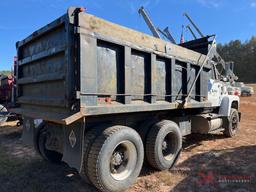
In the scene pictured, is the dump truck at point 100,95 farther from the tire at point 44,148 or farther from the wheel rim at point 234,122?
the wheel rim at point 234,122

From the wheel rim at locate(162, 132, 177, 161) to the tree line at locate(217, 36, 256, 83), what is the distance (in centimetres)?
6135

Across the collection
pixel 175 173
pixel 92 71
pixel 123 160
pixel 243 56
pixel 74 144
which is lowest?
pixel 175 173

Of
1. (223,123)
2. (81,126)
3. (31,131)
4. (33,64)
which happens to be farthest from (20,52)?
(223,123)

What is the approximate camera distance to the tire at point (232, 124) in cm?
790

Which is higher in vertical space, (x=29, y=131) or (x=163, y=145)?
(x=29, y=131)

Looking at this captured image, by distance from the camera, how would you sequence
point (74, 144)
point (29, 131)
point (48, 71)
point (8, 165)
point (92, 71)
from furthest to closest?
point (8, 165), point (29, 131), point (48, 71), point (74, 144), point (92, 71)

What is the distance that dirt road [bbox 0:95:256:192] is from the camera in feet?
13.8

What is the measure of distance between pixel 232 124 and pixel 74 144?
6.23 metres

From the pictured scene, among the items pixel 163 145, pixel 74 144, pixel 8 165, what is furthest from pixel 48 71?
pixel 163 145

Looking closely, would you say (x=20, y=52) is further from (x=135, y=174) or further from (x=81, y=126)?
Answer: (x=135, y=174)

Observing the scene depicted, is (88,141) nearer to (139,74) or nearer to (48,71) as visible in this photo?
(48,71)

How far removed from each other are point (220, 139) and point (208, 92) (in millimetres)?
1866

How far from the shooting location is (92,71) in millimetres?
3615

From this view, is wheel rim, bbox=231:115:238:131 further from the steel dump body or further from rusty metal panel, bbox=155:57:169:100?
rusty metal panel, bbox=155:57:169:100
